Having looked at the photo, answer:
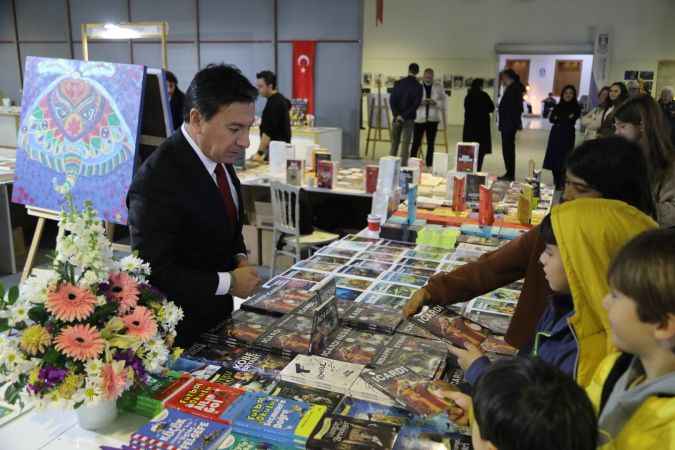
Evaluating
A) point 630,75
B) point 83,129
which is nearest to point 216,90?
point 83,129

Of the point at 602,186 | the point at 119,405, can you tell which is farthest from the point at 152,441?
the point at 602,186

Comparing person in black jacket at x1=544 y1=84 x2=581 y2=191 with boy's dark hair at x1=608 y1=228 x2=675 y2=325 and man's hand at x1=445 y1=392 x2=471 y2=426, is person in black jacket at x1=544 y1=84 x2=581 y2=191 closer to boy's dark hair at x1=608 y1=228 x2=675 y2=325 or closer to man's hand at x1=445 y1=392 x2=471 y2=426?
man's hand at x1=445 y1=392 x2=471 y2=426

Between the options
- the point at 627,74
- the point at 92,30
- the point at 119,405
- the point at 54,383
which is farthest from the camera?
the point at 627,74

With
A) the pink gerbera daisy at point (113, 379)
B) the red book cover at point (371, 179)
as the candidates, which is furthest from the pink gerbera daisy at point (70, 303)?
the red book cover at point (371, 179)

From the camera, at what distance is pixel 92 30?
22.0 ft

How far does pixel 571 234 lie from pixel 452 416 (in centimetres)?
49

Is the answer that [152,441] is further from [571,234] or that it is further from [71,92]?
[71,92]

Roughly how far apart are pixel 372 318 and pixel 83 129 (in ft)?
7.76

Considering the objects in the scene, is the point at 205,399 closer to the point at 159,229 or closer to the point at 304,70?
the point at 159,229

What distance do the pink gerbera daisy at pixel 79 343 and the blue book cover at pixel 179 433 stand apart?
0.66 ft

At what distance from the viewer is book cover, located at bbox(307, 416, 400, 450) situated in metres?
1.19

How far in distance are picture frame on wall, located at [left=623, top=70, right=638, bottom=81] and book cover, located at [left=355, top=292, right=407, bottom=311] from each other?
11.2 meters

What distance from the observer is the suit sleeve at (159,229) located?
1.71m

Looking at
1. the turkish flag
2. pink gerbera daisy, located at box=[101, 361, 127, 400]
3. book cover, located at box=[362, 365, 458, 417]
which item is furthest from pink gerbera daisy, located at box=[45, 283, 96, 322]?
the turkish flag
